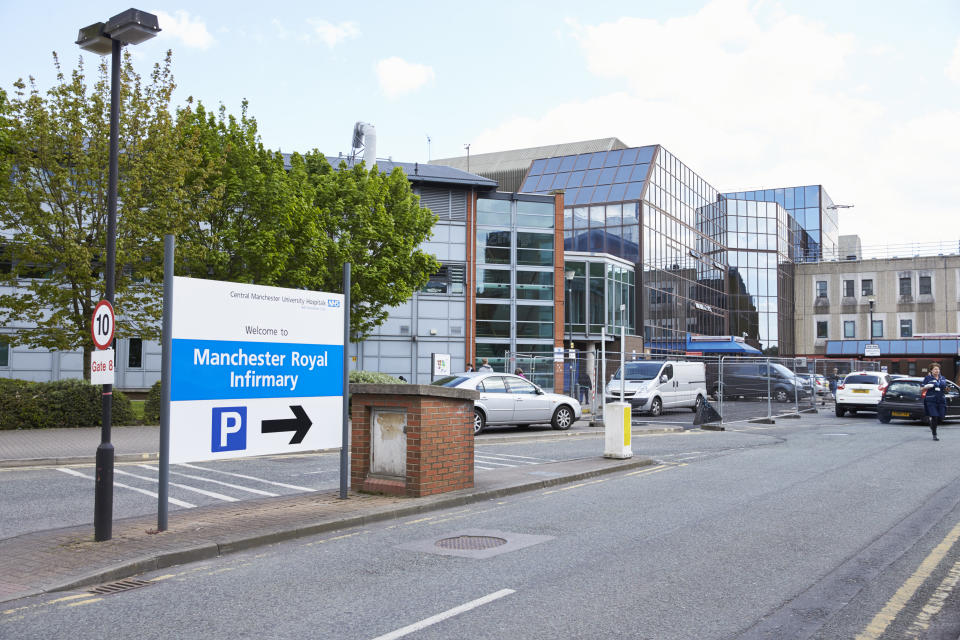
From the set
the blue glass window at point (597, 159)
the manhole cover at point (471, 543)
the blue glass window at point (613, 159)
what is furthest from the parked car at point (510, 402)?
the blue glass window at point (597, 159)

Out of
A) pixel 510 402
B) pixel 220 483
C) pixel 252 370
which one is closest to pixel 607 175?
pixel 510 402

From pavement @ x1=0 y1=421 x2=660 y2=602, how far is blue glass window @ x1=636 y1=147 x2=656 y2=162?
4401 centimetres

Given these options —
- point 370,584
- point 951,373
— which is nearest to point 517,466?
point 370,584

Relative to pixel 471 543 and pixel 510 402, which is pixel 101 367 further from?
pixel 510 402

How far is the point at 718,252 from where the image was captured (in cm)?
6919

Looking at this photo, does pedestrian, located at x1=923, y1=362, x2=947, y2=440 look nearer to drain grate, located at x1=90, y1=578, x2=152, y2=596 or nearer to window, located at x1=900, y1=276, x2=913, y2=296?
drain grate, located at x1=90, y1=578, x2=152, y2=596

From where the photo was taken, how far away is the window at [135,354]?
116 feet

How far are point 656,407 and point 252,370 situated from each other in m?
19.5

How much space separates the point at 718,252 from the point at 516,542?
65723 millimetres

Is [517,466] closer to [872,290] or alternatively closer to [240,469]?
[240,469]

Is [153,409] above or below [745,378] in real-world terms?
below

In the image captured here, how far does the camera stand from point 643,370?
26.3 meters

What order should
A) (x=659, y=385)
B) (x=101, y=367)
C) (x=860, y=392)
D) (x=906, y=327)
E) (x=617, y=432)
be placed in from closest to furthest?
(x=101, y=367) → (x=617, y=432) → (x=659, y=385) → (x=860, y=392) → (x=906, y=327)

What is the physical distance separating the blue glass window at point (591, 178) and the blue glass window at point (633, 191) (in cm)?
300
